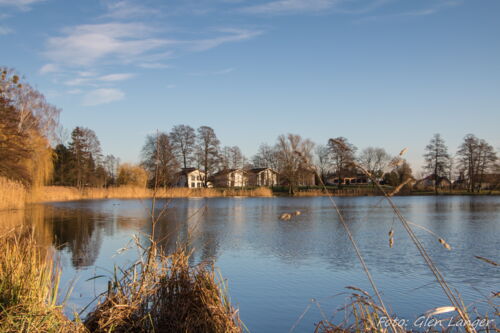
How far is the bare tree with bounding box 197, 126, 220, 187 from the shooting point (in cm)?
6228

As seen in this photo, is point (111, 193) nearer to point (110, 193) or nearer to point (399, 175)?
point (110, 193)

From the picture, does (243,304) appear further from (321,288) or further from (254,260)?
(254,260)

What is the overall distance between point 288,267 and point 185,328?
6.29 m

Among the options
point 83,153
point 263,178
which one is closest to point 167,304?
point 83,153

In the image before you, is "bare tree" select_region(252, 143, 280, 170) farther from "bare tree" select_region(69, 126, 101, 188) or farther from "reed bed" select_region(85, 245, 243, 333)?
"reed bed" select_region(85, 245, 243, 333)

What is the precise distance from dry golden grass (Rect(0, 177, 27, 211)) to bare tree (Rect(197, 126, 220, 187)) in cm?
3749

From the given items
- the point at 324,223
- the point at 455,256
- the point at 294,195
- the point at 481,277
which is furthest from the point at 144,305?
the point at 294,195

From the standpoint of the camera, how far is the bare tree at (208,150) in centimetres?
6228

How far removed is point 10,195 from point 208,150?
40217 mm

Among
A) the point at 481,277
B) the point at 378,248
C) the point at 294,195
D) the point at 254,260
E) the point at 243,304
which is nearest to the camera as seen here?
the point at 243,304

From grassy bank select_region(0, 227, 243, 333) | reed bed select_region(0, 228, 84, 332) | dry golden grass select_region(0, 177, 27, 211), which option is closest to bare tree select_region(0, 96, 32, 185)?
dry golden grass select_region(0, 177, 27, 211)

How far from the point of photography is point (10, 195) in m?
23.0

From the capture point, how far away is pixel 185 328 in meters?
4.51

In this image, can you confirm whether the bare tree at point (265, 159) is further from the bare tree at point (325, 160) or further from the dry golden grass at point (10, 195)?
the dry golden grass at point (10, 195)
